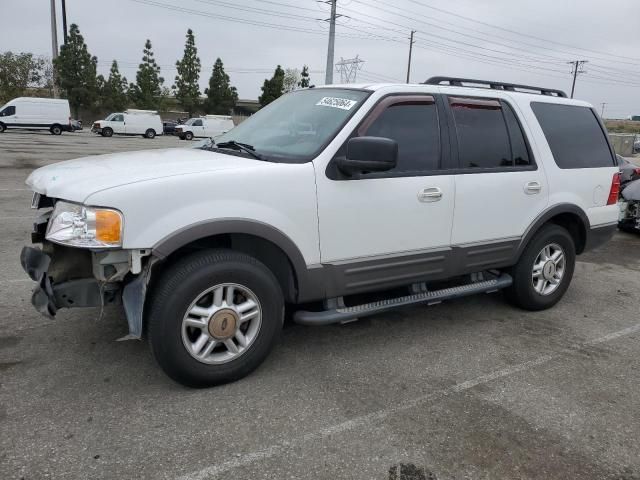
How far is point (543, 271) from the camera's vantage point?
473 cm

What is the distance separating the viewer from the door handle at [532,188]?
14.4 feet

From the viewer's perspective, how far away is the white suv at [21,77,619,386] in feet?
9.56

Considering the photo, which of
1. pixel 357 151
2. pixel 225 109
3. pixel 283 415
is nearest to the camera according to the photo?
pixel 283 415

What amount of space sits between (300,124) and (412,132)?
816mm

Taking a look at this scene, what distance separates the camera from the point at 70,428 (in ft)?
A: 8.93

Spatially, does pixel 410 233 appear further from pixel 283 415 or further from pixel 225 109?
pixel 225 109

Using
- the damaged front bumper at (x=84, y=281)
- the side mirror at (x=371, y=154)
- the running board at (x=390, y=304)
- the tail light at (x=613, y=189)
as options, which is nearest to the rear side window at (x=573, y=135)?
the tail light at (x=613, y=189)

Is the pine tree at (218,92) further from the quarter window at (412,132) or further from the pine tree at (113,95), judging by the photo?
the quarter window at (412,132)

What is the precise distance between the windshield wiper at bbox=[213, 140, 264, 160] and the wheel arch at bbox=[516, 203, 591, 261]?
7.90 ft

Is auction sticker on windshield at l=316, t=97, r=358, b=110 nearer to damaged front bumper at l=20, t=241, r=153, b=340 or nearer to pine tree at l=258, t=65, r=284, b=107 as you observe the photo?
damaged front bumper at l=20, t=241, r=153, b=340

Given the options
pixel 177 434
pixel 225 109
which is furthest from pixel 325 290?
pixel 225 109

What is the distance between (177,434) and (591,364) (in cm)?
292

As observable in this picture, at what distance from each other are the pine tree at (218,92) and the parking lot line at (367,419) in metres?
69.1

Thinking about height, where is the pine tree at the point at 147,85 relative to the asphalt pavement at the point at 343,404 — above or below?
above
